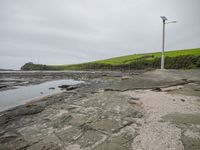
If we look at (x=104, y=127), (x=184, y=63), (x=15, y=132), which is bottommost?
(x=15, y=132)

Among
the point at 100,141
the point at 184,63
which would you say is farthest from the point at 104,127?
the point at 184,63

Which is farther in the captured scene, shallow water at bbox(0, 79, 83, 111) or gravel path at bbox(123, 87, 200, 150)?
shallow water at bbox(0, 79, 83, 111)

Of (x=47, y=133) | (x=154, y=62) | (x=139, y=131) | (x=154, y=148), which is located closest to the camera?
(x=154, y=148)

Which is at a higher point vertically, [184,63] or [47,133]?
[184,63]

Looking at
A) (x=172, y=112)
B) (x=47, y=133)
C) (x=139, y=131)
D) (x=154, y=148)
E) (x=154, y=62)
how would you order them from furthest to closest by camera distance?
(x=154, y=62) → (x=172, y=112) → (x=47, y=133) → (x=139, y=131) → (x=154, y=148)

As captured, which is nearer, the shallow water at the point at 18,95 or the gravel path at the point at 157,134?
the gravel path at the point at 157,134

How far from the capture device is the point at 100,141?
4082 millimetres

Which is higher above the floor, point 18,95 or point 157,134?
point 157,134

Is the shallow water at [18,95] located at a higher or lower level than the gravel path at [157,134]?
lower

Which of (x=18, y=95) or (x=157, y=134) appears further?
(x=18, y=95)

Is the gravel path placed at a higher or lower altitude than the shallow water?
higher

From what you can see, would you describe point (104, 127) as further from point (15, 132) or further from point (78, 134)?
point (15, 132)

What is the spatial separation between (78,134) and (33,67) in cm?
15161

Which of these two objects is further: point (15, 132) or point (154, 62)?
point (154, 62)
